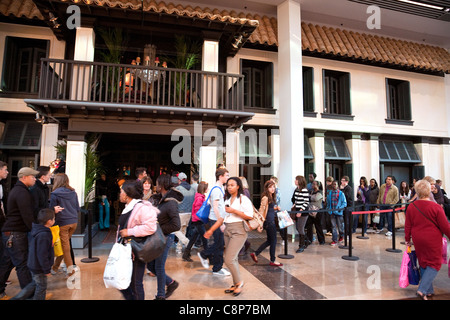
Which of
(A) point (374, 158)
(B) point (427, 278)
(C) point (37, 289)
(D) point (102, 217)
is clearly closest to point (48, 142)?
(D) point (102, 217)

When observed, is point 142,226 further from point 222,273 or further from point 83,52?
point 83,52

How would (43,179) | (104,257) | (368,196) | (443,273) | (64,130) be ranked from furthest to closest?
(368,196) → (64,130) → (104,257) → (443,273) → (43,179)

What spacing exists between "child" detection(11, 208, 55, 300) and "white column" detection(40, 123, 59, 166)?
5.48 m

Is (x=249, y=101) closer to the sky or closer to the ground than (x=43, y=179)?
closer to the sky

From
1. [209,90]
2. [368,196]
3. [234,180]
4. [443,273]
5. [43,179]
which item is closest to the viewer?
[234,180]

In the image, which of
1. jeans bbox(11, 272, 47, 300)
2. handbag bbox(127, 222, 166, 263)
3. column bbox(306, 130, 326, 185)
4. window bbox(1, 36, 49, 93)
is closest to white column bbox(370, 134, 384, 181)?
column bbox(306, 130, 326, 185)

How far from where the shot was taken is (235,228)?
4.07m

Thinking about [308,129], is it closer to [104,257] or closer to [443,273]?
[443,273]

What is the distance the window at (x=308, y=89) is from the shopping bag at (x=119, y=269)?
9672 mm

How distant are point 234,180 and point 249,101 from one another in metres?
6.87

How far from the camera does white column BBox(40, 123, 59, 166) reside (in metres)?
8.33

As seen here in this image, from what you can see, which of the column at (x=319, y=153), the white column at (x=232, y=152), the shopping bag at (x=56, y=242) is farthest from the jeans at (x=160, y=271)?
the column at (x=319, y=153)
